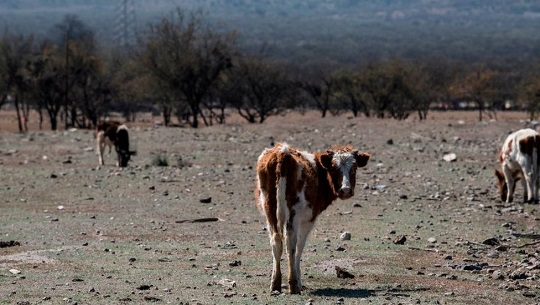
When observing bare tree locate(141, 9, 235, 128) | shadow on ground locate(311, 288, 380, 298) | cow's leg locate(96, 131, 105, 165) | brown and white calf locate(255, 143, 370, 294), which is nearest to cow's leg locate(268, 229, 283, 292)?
brown and white calf locate(255, 143, 370, 294)

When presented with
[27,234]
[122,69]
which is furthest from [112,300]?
[122,69]

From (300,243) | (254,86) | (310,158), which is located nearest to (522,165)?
(310,158)

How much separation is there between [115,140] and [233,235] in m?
16.2

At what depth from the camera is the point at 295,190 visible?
1300cm

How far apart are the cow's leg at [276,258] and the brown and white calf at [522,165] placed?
12.2m

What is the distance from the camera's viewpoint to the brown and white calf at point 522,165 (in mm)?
23812

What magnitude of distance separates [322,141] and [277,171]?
27876 mm

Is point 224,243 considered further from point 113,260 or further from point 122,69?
point 122,69

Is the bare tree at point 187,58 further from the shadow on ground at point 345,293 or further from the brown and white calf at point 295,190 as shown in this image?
the shadow on ground at point 345,293

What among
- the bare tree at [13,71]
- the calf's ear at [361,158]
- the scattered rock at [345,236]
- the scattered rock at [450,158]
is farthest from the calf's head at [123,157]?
the bare tree at [13,71]

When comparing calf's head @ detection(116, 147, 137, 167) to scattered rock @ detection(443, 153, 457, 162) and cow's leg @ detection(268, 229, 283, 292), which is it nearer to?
scattered rock @ detection(443, 153, 457, 162)

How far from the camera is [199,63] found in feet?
201

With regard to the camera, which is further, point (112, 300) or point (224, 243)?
point (224, 243)

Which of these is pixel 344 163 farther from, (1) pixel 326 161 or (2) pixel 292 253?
(2) pixel 292 253
